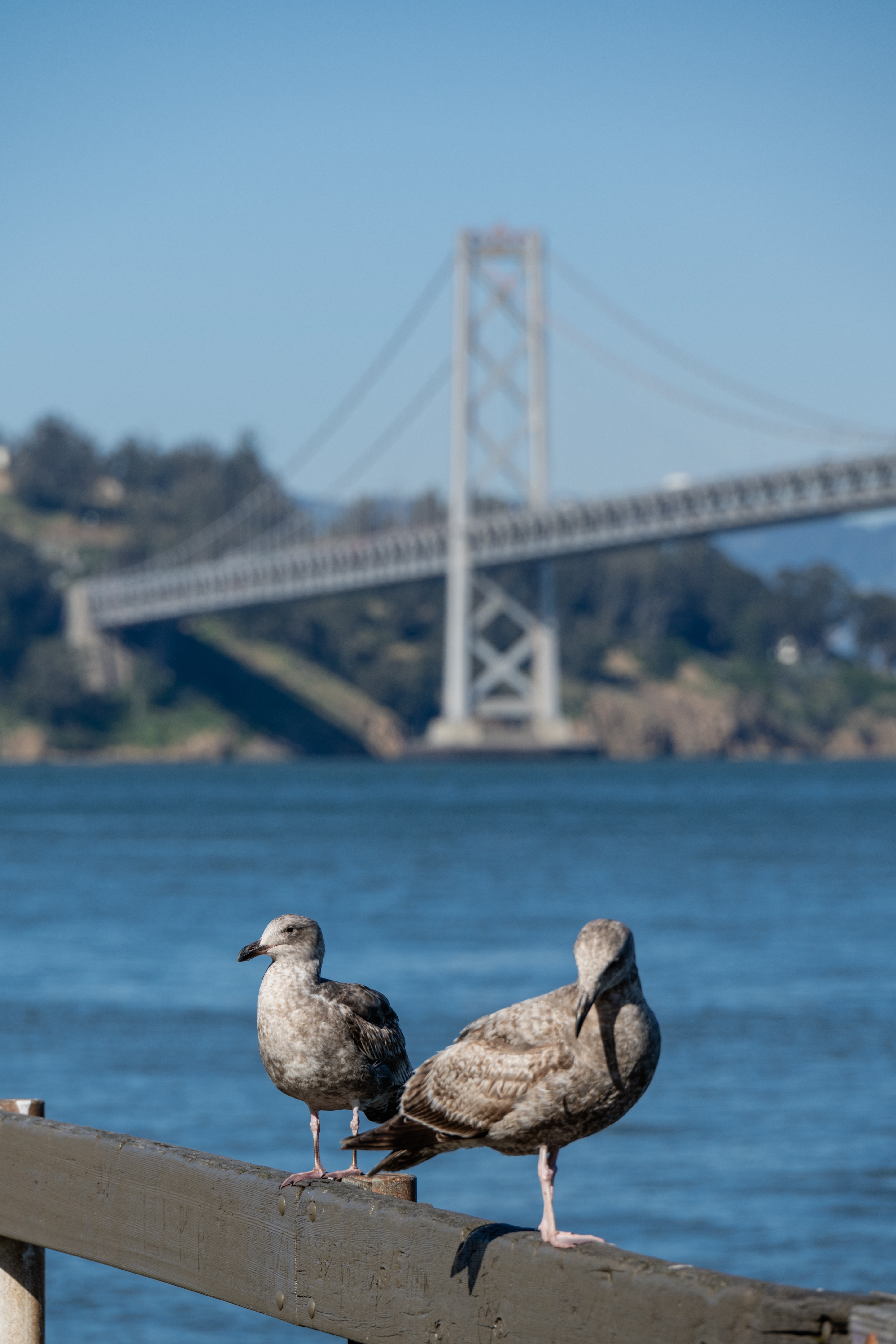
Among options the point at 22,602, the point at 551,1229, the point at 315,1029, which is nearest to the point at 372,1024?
the point at 315,1029

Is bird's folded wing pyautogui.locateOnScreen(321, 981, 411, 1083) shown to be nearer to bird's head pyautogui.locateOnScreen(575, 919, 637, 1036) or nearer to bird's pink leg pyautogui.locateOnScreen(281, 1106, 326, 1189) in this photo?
bird's pink leg pyautogui.locateOnScreen(281, 1106, 326, 1189)

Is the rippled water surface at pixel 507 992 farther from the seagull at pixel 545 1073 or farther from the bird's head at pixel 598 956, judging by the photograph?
the bird's head at pixel 598 956

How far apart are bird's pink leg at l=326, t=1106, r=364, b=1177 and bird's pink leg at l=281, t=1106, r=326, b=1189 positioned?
0.02 m

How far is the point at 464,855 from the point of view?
4759 centimetres

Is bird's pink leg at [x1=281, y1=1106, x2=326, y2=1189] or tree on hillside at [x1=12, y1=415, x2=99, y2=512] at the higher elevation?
tree on hillside at [x1=12, y1=415, x2=99, y2=512]

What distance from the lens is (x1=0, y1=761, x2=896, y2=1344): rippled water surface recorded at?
39.8 feet

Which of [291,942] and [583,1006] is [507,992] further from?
[583,1006]

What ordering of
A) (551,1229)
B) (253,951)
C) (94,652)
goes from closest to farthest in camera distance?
(551,1229)
(253,951)
(94,652)

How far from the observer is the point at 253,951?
312 cm

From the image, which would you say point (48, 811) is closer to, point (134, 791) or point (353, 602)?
point (134, 791)

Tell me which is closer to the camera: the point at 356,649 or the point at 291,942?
the point at 291,942

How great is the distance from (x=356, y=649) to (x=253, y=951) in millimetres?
111893

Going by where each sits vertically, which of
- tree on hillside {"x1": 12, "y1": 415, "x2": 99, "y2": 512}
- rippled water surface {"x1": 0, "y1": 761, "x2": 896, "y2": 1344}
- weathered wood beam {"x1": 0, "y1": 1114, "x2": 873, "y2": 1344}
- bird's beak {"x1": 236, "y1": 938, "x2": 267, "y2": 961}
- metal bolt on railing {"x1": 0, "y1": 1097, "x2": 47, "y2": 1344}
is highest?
tree on hillside {"x1": 12, "y1": 415, "x2": 99, "y2": 512}

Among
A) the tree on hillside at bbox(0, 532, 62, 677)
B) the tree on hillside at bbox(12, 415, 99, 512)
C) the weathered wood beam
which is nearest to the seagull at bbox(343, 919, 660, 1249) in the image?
the weathered wood beam
